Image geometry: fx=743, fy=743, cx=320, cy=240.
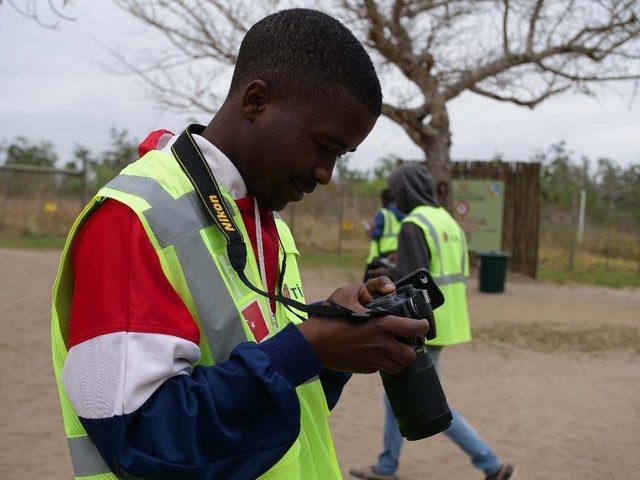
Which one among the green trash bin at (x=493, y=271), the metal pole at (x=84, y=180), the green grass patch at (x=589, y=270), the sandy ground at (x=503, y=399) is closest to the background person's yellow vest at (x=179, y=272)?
the sandy ground at (x=503, y=399)

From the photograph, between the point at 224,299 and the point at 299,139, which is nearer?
the point at 224,299

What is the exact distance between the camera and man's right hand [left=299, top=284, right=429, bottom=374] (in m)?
1.31

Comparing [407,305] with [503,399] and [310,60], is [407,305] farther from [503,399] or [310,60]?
[503,399]

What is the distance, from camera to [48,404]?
5.68m

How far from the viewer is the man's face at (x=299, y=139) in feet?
4.78

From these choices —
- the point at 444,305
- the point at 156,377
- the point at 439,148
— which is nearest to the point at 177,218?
the point at 156,377

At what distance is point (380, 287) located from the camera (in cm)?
157

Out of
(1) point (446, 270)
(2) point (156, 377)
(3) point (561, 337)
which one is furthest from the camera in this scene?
(3) point (561, 337)

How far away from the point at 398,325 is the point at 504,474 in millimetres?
3367

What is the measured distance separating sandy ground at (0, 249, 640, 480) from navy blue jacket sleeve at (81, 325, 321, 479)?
138 inches

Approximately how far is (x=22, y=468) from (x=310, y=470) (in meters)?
3.49

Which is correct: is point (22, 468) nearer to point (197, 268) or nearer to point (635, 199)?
point (197, 268)

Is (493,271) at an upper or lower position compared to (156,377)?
lower

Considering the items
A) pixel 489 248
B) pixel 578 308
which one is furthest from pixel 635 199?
pixel 578 308
